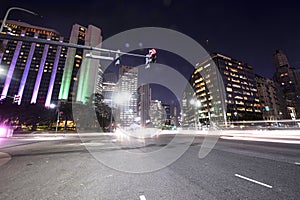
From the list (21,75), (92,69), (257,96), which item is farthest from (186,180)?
(257,96)

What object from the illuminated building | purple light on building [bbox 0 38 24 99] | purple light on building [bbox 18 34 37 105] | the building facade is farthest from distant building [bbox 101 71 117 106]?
the illuminated building

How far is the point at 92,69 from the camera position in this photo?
94.9m

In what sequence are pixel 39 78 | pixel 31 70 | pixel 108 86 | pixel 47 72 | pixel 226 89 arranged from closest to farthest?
pixel 39 78
pixel 31 70
pixel 47 72
pixel 226 89
pixel 108 86

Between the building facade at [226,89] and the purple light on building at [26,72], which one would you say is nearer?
the purple light on building at [26,72]

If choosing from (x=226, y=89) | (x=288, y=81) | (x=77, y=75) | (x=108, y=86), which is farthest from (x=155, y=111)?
(x=288, y=81)

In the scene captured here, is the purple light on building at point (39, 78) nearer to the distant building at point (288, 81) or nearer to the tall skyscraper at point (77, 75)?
the tall skyscraper at point (77, 75)

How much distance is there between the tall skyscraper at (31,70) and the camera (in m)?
86.1

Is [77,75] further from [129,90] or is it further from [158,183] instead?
[158,183]

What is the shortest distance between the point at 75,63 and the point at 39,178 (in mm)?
105037

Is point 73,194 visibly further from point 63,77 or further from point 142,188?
point 63,77

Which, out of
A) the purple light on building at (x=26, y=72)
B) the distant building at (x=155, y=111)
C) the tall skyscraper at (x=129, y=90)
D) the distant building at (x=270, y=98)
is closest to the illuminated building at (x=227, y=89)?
the distant building at (x=270, y=98)

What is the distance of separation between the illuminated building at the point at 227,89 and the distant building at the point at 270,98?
7606mm

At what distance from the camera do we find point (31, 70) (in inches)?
3634

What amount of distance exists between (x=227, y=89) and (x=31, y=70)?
13485 centimetres
